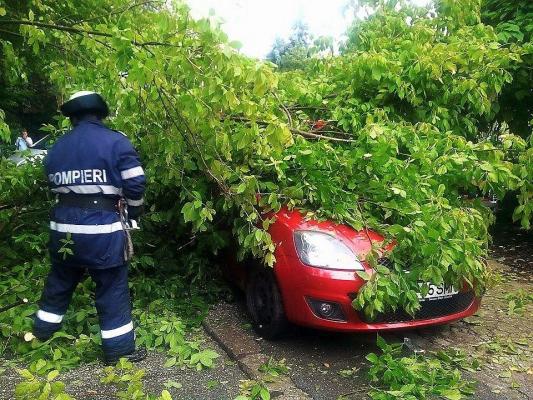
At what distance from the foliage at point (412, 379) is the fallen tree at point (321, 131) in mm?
319

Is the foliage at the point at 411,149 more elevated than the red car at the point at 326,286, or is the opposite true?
the foliage at the point at 411,149

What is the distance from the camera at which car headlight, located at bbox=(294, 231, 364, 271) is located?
321 centimetres

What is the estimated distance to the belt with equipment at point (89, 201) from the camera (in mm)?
3123

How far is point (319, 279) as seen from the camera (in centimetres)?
319

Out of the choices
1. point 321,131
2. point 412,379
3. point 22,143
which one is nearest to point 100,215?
point 321,131

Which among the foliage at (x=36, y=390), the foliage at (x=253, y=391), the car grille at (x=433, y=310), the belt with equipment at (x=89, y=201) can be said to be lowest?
the foliage at (x=253, y=391)

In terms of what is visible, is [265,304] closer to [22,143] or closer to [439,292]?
[439,292]

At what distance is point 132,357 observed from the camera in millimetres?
3178

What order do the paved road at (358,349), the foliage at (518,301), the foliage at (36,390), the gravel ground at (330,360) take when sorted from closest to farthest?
the foliage at (36,390) → the gravel ground at (330,360) → the paved road at (358,349) → the foliage at (518,301)

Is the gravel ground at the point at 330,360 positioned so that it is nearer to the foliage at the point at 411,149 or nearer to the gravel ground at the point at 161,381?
the gravel ground at the point at 161,381

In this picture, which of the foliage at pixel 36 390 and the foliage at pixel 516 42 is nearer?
the foliage at pixel 36 390

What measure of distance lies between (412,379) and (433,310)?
26.5 inches

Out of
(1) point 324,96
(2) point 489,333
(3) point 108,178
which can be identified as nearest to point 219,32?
(3) point 108,178

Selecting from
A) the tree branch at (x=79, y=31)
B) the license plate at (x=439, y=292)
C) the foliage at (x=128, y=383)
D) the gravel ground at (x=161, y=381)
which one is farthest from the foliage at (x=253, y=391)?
the tree branch at (x=79, y=31)
